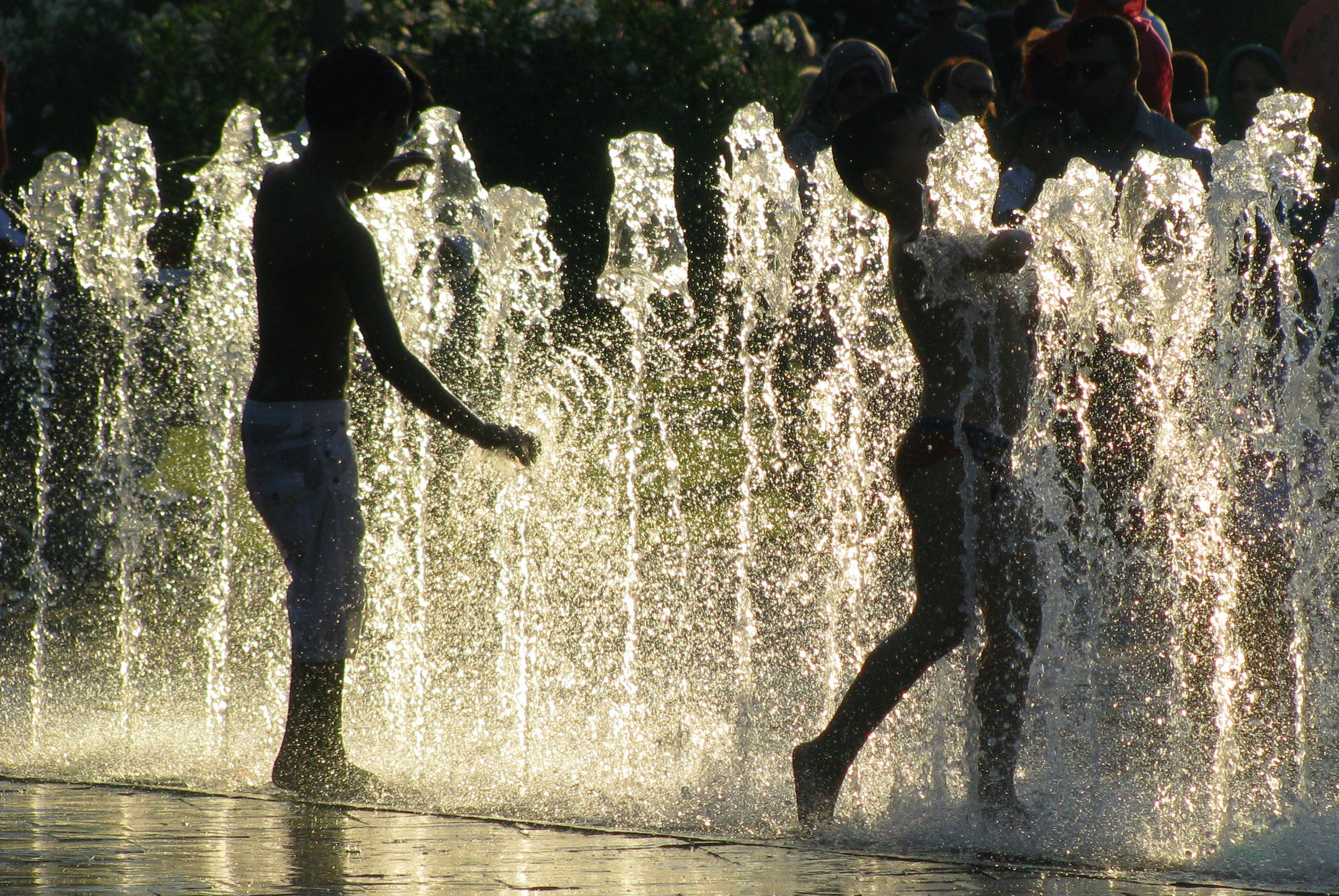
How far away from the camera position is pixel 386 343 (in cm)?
371

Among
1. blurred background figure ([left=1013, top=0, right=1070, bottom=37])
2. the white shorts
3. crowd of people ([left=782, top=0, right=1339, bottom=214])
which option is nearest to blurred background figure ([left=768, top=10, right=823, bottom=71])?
blurred background figure ([left=1013, top=0, right=1070, bottom=37])

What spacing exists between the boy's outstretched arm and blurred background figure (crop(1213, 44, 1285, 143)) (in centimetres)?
421

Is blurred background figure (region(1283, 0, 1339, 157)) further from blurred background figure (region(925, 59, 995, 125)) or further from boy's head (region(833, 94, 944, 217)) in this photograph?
A: boy's head (region(833, 94, 944, 217))

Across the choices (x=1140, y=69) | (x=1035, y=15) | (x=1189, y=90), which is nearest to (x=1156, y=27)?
(x=1140, y=69)

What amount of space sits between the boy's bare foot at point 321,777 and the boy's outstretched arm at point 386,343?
0.74 metres

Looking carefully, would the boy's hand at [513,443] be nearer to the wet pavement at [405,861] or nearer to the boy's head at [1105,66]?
the wet pavement at [405,861]

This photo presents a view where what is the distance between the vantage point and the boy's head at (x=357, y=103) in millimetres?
3730

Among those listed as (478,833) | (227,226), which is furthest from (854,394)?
(478,833)

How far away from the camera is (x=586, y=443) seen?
9.78m

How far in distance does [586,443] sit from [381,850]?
6.85m

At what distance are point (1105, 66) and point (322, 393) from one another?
338 cm

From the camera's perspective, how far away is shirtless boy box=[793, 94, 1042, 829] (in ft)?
11.0

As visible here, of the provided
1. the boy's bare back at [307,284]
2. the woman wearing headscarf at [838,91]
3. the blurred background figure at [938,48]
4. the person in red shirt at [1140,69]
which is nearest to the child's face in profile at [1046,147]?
the person in red shirt at [1140,69]

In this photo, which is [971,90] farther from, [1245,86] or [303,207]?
[303,207]
